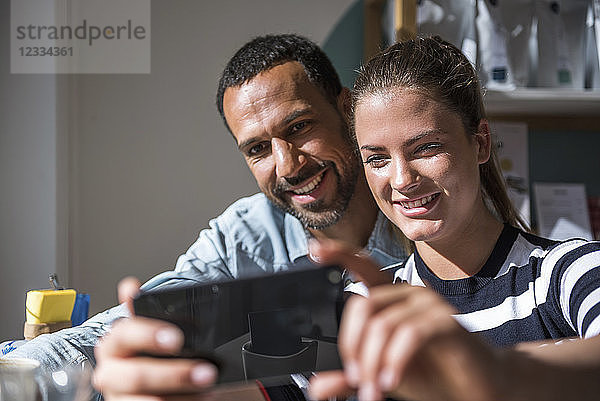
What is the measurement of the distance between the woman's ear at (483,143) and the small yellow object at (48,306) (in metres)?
0.67

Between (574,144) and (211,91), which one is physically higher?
(211,91)

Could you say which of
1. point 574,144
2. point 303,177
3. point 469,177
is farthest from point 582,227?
point 469,177

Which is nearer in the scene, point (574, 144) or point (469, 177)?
point (469, 177)

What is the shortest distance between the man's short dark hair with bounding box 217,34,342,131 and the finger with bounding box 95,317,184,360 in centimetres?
81

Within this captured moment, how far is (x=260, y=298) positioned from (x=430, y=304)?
0.16 metres

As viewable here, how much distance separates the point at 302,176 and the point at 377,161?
→ 0.37 m

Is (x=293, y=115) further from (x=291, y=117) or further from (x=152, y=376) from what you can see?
(x=152, y=376)

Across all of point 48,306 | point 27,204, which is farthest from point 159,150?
point 48,306

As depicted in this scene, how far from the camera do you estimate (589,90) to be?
1.60m

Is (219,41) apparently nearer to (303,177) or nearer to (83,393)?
(303,177)

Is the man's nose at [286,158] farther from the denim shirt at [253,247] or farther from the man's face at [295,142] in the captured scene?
the denim shirt at [253,247]

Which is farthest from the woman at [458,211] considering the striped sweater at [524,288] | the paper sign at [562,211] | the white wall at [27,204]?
the white wall at [27,204]

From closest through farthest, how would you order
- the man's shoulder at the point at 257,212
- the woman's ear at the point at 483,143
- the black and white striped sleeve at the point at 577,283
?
the black and white striped sleeve at the point at 577,283 < the woman's ear at the point at 483,143 < the man's shoulder at the point at 257,212

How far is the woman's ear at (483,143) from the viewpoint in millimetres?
929
